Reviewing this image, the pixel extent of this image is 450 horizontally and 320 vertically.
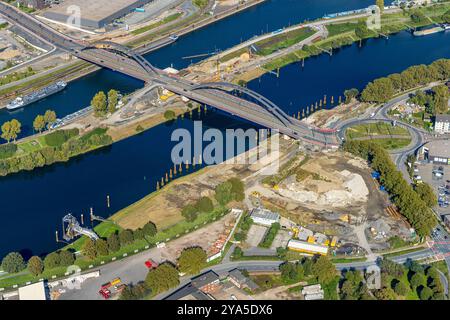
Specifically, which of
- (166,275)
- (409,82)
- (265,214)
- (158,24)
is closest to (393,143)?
(409,82)

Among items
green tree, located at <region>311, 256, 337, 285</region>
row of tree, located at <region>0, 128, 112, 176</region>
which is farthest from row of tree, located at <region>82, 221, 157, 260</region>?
row of tree, located at <region>0, 128, 112, 176</region>

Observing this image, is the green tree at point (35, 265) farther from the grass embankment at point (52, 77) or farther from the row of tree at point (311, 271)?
A: the grass embankment at point (52, 77)

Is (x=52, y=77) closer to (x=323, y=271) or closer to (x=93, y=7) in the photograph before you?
(x=93, y=7)

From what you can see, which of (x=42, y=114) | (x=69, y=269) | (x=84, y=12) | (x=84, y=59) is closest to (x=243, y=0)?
(x=84, y=12)

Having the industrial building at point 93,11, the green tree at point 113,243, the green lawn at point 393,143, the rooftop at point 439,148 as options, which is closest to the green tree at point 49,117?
the green tree at point 113,243

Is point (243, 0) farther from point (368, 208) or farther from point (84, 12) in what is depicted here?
point (368, 208)

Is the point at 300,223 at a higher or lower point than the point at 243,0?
lower
